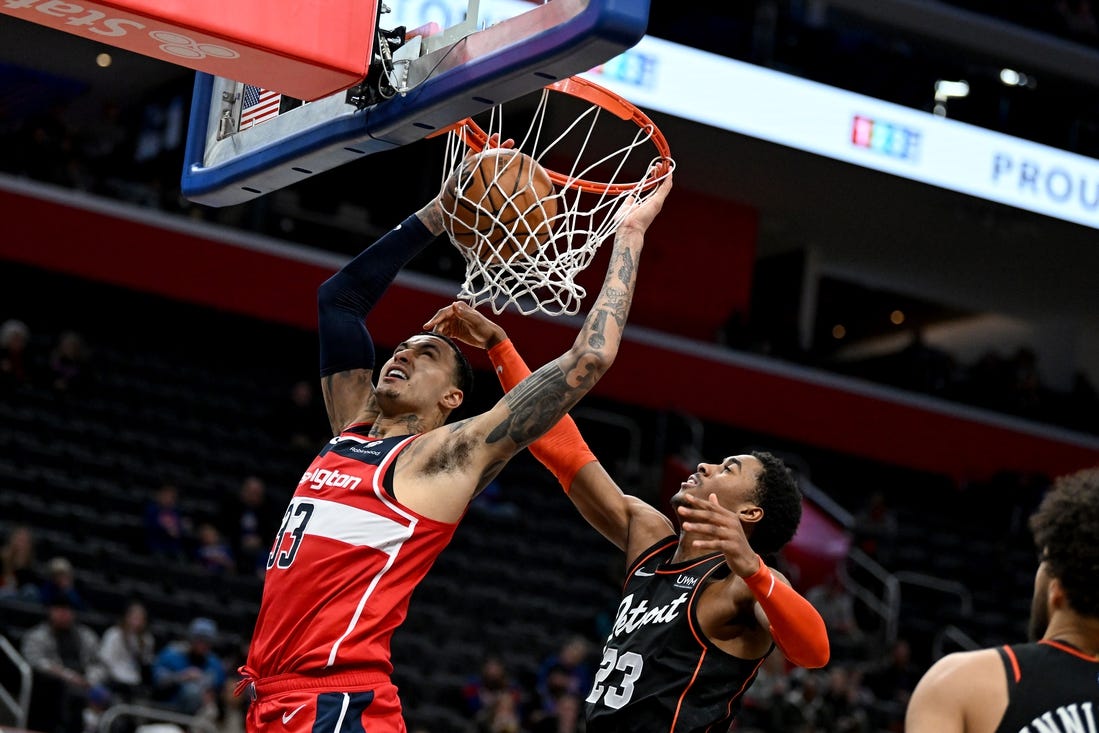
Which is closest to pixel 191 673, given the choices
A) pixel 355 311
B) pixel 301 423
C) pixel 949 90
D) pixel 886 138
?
pixel 301 423

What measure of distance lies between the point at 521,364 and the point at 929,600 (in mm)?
12829

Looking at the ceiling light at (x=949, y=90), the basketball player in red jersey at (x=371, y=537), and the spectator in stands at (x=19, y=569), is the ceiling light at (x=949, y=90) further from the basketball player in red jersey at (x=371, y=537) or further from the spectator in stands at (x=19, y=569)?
the basketball player in red jersey at (x=371, y=537)

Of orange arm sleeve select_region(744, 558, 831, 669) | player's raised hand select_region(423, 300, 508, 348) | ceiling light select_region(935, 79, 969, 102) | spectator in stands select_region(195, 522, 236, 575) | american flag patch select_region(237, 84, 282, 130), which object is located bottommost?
spectator in stands select_region(195, 522, 236, 575)

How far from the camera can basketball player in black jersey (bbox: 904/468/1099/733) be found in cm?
304

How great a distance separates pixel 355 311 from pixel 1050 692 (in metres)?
2.70

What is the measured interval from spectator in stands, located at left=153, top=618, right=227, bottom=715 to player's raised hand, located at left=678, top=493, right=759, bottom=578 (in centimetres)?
663

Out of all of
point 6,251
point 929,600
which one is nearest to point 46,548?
point 6,251

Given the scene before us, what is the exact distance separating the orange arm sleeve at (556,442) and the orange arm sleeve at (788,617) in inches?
39.1

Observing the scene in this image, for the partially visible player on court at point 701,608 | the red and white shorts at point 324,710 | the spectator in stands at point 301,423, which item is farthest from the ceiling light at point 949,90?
the red and white shorts at point 324,710

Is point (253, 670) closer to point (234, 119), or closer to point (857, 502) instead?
point (234, 119)

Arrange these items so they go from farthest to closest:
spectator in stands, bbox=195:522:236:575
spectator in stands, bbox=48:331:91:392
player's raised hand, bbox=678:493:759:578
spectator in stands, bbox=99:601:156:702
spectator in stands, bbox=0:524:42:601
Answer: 1. spectator in stands, bbox=48:331:91:392
2. spectator in stands, bbox=195:522:236:575
3. spectator in stands, bbox=0:524:42:601
4. spectator in stands, bbox=99:601:156:702
5. player's raised hand, bbox=678:493:759:578

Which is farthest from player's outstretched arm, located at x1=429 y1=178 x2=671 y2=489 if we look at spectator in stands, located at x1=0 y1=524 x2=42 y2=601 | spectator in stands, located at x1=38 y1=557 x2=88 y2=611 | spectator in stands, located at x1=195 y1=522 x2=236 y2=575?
spectator in stands, located at x1=195 y1=522 x2=236 y2=575

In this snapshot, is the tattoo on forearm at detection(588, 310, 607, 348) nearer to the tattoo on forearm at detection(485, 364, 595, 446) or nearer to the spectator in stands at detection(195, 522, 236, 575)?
the tattoo on forearm at detection(485, 364, 595, 446)

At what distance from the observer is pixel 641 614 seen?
4656 mm
